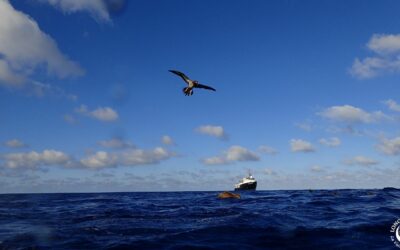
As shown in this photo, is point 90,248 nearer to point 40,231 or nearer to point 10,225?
point 40,231

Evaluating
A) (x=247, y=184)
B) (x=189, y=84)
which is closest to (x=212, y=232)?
(x=189, y=84)

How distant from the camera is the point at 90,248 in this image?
2033cm

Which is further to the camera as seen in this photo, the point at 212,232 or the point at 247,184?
the point at 247,184

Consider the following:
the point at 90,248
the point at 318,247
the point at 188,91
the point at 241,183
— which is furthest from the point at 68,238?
the point at 241,183

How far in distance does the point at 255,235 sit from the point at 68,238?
11632 mm

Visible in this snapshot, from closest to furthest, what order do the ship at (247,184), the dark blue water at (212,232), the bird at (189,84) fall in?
the dark blue water at (212,232)
the bird at (189,84)
the ship at (247,184)

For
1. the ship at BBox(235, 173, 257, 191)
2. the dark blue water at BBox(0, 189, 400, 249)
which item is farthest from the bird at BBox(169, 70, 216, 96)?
the ship at BBox(235, 173, 257, 191)

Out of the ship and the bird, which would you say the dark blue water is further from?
the ship

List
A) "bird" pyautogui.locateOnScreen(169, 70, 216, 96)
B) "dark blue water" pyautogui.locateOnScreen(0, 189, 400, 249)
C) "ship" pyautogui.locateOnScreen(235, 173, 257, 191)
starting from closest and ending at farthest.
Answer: "dark blue water" pyautogui.locateOnScreen(0, 189, 400, 249) → "bird" pyautogui.locateOnScreen(169, 70, 216, 96) → "ship" pyautogui.locateOnScreen(235, 173, 257, 191)

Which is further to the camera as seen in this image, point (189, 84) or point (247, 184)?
point (247, 184)

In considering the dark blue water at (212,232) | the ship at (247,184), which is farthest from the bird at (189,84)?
the ship at (247,184)

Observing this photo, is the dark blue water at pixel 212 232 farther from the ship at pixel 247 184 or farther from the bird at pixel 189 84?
the ship at pixel 247 184

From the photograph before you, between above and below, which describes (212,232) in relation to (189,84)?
below

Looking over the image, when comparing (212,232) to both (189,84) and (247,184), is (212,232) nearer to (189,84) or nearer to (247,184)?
(189,84)
